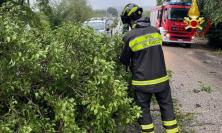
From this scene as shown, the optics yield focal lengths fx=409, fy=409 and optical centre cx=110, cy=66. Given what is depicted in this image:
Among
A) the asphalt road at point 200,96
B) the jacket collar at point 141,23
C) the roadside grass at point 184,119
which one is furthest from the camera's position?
the asphalt road at point 200,96

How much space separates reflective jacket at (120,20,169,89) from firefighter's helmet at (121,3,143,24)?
0.13 meters

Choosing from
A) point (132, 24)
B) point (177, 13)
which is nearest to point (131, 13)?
point (132, 24)

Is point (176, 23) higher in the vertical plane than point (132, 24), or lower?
lower

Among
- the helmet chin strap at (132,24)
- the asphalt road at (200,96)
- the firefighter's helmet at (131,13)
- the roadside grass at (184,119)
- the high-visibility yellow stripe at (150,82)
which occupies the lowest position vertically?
the asphalt road at (200,96)

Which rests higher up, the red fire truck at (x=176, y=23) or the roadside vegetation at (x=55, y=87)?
the roadside vegetation at (x=55, y=87)

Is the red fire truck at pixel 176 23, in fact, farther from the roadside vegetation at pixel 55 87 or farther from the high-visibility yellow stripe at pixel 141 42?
the roadside vegetation at pixel 55 87

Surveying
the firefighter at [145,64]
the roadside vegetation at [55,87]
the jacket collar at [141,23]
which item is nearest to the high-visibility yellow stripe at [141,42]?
the firefighter at [145,64]

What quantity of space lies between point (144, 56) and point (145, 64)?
0.35 feet

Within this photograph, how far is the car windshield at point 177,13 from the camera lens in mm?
24469

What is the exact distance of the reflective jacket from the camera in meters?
5.32

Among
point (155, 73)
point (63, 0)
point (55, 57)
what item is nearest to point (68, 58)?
point (55, 57)

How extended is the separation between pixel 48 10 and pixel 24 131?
68.2ft

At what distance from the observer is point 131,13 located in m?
5.50

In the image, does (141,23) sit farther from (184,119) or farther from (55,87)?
(184,119)
